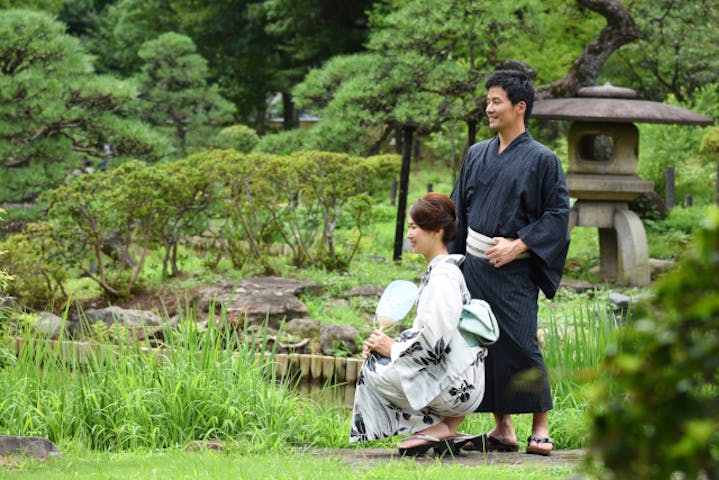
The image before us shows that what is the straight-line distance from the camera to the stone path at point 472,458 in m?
4.20

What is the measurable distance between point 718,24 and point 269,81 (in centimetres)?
1159


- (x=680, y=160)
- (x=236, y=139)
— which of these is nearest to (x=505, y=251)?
(x=680, y=160)

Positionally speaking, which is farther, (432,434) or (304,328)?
(304,328)

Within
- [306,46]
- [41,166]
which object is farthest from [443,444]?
[306,46]

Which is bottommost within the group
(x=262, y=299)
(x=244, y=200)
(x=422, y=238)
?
(x=262, y=299)

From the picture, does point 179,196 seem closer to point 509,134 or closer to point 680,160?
point 509,134

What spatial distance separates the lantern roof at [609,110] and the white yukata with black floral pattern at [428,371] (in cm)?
724

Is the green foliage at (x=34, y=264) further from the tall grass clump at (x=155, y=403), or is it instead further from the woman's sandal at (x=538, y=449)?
the woman's sandal at (x=538, y=449)

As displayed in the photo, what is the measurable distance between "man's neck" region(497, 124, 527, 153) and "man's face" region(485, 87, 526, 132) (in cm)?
2

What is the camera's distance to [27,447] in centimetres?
432

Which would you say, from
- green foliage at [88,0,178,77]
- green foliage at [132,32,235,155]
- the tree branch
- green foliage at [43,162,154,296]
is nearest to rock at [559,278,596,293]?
the tree branch

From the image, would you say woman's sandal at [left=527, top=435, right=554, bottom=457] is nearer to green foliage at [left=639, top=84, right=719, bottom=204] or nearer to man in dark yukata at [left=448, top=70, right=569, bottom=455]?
man in dark yukata at [left=448, top=70, right=569, bottom=455]

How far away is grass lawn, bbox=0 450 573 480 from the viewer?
3.75 m

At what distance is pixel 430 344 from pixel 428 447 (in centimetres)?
48
